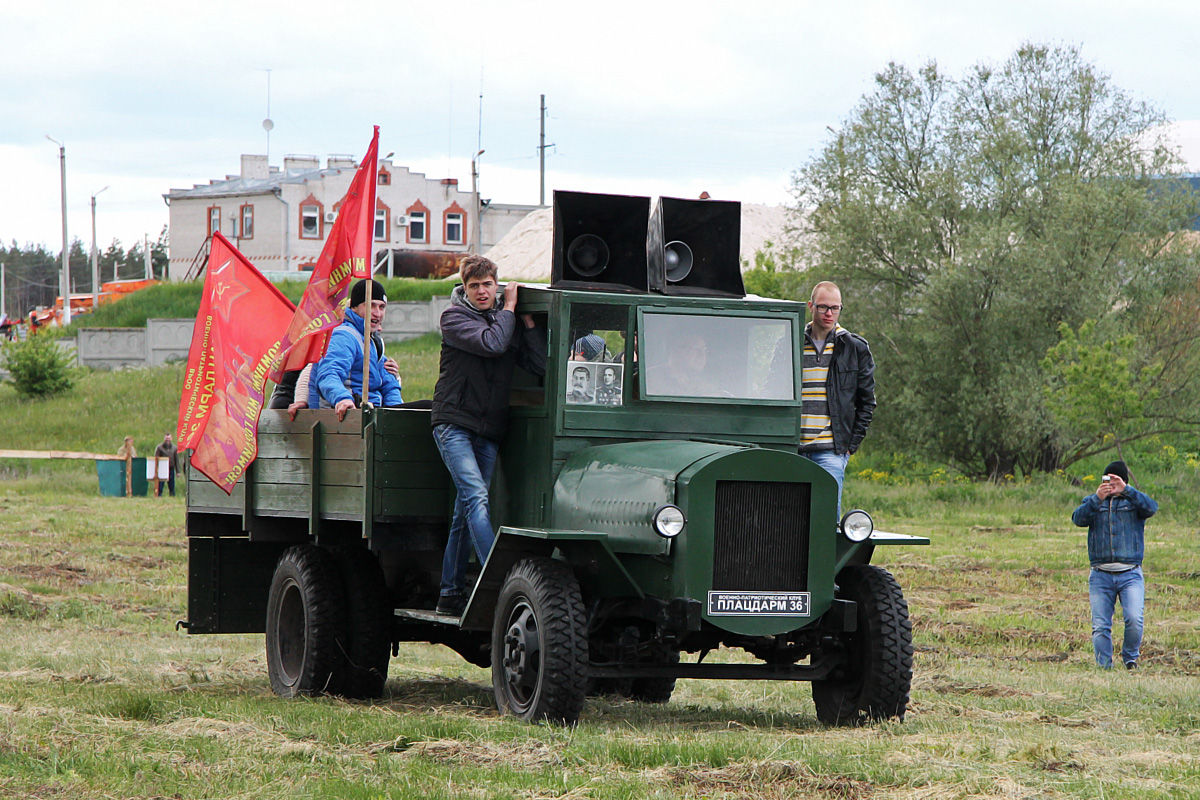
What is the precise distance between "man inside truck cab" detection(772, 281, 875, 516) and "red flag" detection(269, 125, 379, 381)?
2.79 meters

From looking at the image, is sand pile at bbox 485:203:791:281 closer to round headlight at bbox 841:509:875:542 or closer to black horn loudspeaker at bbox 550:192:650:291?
black horn loudspeaker at bbox 550:192:650:291

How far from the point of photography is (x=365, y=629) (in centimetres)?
897

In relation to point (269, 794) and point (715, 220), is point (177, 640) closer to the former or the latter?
point (715, 220)

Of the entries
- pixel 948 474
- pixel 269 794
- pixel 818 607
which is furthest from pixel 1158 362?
pixel 269 794

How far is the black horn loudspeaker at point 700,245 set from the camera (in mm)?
8312

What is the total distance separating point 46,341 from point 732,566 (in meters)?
50.3

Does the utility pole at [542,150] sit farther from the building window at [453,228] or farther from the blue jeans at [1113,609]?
the blue jeans at [1113,609]

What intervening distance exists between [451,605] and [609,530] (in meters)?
1.29

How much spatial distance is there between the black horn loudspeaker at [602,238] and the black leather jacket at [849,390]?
1.12 metres

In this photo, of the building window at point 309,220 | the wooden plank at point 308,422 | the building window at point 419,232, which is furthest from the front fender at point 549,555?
the building window at point 419,232

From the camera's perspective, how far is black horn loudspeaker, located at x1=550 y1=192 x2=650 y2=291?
324 inches

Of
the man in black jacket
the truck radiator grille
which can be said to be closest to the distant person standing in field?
the man in black jacket

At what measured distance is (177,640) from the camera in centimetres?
1273

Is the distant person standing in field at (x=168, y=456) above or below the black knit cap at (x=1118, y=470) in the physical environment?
below
